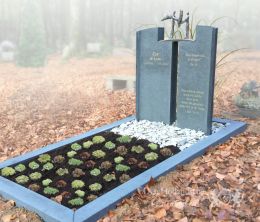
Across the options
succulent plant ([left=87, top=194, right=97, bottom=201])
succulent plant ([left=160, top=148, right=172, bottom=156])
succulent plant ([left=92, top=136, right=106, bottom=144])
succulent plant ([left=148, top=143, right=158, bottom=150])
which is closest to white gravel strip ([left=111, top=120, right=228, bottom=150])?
succulent plant ([left=148, top=143, right=158, bottom=150])

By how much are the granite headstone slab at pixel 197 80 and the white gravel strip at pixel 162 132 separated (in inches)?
7.7

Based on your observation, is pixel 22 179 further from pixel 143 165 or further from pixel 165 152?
pixel 165 152

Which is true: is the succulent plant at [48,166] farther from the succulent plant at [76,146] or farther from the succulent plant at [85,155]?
the succulent plant at [76,146]

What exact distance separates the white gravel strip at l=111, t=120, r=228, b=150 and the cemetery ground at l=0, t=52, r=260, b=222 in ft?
1.42

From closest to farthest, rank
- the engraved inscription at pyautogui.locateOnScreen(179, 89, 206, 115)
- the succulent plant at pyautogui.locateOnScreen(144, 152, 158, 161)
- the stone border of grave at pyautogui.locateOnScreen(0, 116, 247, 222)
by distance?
the stone border of grave at pyautogui.locateOnScreen(0, 116, 247, 222), the succulent plant at pyautogui.locateOnScreen(144, 152, 158, 161), the engraved inscription at pyautogui.locateOnScreen(179, 89, 206, 115)

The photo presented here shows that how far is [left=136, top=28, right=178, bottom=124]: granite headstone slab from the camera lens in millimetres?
5980

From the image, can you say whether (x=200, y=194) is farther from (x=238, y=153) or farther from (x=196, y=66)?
(x=196, y=66)

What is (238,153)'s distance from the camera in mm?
5039

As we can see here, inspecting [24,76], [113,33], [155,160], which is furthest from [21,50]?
[155,160]

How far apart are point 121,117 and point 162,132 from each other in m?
1.83

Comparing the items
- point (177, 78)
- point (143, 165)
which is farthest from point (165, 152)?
point (177, 78)

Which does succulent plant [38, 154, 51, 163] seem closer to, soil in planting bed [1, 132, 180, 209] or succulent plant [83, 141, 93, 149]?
soil in planting bed [1, 132, 180, 209]

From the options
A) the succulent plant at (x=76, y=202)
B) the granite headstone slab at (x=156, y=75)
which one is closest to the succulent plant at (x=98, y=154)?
the succulent plant at (x=76, y=202)

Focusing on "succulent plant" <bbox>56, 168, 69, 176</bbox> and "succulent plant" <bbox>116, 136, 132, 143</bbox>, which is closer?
"succulent plant" <bbox>56, 168, 69, 176</bbox>
